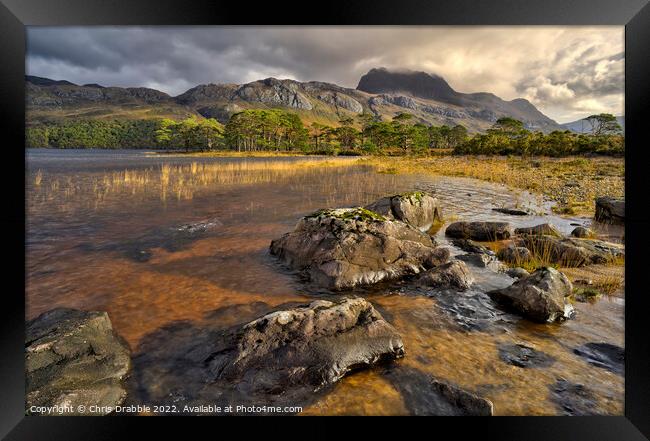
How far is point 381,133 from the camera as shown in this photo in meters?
96.0

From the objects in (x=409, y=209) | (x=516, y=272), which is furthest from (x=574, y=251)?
(x=409, y=209)

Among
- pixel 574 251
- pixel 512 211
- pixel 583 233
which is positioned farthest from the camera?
pixel 512 211

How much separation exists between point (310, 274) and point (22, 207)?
16.5ft

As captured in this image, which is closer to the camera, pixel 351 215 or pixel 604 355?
pixel 604 355

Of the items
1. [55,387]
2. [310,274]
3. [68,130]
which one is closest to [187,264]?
[310,274]

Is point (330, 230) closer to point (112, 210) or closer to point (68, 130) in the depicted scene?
point (112, 210)

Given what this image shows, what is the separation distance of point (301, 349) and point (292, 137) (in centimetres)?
11624

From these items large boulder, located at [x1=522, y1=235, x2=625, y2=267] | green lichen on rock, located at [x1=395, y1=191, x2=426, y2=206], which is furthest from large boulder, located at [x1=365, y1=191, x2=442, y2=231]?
large boulder, located at [x1=522, y1=235, x2=625, y2=267]

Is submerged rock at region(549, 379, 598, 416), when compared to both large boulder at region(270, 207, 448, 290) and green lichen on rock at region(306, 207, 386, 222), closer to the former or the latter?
large boulder at region(270, 207, 448, 290)

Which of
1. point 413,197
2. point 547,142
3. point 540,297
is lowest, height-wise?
point 540,297

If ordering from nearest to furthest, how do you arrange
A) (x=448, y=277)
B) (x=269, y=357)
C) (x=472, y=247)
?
(x=269, y=357) < (x=448, y=277) < (x=472, y=247)

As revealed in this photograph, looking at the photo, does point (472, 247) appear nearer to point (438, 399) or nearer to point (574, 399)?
point (574, 399)

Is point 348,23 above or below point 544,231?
above

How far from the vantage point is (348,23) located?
12.8 feet
